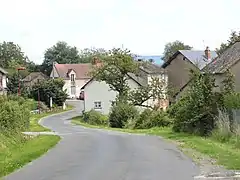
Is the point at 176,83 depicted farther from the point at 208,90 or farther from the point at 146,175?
the point at 146,175

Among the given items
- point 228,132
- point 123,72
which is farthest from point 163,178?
point 123,72

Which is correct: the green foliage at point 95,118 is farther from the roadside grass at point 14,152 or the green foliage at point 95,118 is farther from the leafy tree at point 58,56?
the leafy tree at point 58,56

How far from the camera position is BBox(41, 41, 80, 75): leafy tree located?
148375 millimetres

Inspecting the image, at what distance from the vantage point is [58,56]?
149375 mm

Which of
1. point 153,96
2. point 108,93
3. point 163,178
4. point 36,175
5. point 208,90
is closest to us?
point 163,178

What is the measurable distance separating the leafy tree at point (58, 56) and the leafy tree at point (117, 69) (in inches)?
2801

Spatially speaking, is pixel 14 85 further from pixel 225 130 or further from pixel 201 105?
pixel 225 130

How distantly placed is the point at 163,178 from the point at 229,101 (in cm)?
1786

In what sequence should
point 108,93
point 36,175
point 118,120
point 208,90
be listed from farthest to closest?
point 108,93 < point 118,120 < point 208,90 < point 36,175

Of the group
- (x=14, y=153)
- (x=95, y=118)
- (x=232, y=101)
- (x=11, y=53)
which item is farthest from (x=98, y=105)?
(x=11, y=53)

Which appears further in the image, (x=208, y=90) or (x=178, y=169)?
(x=208, y=90)

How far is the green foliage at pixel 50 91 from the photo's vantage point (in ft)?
326

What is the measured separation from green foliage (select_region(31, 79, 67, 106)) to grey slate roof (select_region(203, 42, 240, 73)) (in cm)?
5625

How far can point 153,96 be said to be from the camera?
7025 centimetres
